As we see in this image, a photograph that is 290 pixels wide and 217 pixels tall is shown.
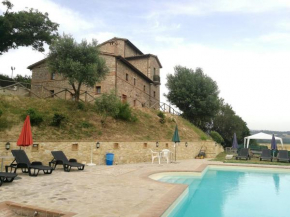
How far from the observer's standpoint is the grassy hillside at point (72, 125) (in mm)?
14005

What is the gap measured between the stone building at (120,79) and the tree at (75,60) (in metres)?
2.98

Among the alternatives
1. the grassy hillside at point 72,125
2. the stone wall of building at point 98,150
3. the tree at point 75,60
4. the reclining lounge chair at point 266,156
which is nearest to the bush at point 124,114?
the grassy hillside at point 72,125

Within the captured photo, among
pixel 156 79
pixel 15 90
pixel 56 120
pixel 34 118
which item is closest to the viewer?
pixel 34 118

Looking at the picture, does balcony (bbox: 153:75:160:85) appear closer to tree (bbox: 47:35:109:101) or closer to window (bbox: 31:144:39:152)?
tree (bbox: 47:35:109:101)

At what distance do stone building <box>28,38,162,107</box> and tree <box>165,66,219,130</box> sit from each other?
3867mm

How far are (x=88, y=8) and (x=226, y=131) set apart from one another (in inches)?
1478

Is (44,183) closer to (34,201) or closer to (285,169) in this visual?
(34,201)

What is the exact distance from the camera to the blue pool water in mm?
7299

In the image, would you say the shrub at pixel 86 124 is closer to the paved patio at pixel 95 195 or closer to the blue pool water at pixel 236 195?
the paved patio at pixel 95 195

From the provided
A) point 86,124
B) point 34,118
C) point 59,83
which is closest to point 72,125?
point 86,124

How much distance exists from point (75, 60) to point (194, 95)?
1807 cm

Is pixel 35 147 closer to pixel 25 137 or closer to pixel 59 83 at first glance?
pixel 25 137

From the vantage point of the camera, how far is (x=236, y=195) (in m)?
9.55

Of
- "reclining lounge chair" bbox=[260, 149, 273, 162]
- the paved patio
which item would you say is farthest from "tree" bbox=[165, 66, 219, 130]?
the paved patio
